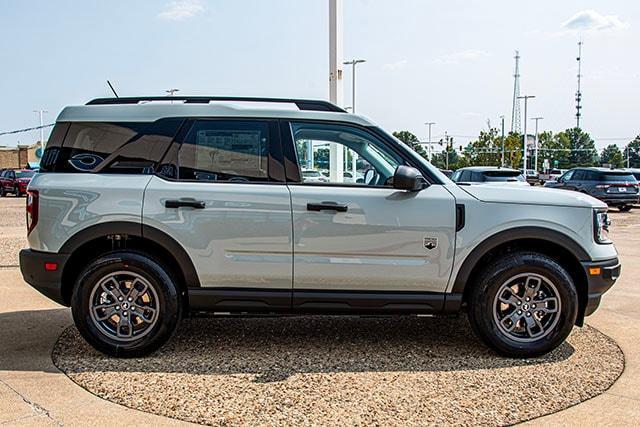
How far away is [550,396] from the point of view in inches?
161

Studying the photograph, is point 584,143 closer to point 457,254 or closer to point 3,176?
point 3,176

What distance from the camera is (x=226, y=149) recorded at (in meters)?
4.89

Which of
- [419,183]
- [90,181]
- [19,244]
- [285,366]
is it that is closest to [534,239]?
[419,183]

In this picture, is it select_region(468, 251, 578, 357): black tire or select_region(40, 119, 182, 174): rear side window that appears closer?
select_region(468, 251, 578, 357): black tire

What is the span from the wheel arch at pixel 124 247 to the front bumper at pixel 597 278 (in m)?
3.06

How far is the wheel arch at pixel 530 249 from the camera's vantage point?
15.6 ft

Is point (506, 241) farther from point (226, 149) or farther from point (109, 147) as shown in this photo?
point (109, 147)

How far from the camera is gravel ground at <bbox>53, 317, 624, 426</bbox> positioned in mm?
3812

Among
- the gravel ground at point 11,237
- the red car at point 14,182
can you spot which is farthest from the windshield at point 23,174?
the gravel ground at point 11,237

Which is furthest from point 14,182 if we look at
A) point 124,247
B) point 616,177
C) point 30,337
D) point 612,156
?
point 612,156

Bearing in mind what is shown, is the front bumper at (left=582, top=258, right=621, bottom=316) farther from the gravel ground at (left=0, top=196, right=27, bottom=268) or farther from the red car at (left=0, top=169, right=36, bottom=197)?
the red car at (left=0, top=169, right=36, bottom=197)

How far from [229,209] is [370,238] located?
1.10 meters

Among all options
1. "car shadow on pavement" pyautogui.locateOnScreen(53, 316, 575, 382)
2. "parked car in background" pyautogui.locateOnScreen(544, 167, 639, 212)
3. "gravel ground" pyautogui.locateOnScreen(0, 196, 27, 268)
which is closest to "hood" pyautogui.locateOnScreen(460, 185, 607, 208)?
"car shadow on pavement" pyautogui.locateOnScreen(53, 316, 575, 382)

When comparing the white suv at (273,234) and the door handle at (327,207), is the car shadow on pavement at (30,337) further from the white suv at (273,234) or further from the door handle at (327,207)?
the door handle at (327,207)
